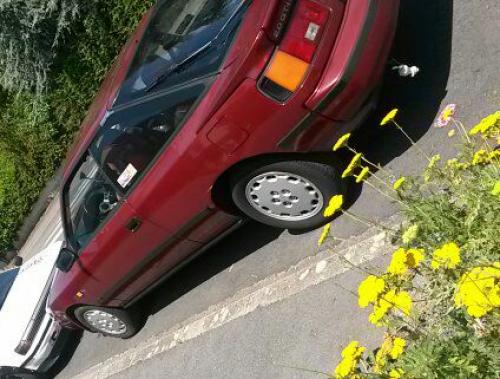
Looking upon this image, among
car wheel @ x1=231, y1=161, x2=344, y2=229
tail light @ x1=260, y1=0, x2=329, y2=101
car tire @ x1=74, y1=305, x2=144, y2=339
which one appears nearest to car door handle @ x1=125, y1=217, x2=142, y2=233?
car wheel @ x1=231, y1=161, x2=344, y2=229

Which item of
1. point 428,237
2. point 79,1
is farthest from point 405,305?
point 79,1

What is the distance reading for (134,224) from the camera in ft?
16.9

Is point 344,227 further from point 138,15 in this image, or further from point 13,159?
point 13,159

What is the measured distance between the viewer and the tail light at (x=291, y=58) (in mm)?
4199

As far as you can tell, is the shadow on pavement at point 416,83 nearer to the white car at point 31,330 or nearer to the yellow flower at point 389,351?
the yellow flower at point 389,351

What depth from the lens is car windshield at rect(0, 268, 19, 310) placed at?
818 cm

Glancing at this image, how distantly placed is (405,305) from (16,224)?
935cm

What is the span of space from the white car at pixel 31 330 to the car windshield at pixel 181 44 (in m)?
3.24

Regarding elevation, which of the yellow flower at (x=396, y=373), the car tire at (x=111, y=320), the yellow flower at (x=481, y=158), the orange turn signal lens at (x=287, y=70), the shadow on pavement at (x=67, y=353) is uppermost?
the yellow flower at (x=481, y=158)

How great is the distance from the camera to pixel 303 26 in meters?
4.27

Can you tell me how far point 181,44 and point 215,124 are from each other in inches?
30.5

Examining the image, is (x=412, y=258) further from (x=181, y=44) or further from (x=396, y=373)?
(x=181, y=44)

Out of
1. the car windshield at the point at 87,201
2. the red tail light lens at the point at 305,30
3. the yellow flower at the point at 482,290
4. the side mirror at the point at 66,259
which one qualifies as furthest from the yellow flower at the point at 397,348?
the side mirror at the point at 66,259

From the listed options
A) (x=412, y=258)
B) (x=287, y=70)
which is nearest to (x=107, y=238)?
(x=287, y=70)
